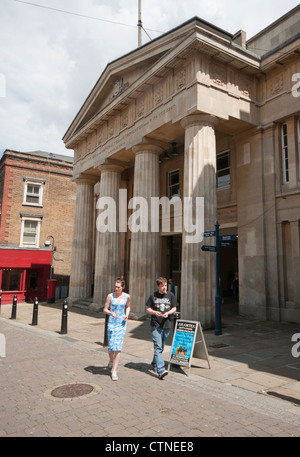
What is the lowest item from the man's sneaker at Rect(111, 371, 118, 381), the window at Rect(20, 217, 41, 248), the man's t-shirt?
the man's sneaker at Rect(111, 371, 118, 381)

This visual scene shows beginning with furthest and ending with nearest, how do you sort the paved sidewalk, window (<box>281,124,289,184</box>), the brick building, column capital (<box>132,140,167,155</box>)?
the brick building < column capital (<box>132,140,167,155</box>) < window (<box>281,124,289,184</box>) < the paved sidewalk

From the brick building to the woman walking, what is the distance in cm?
1753

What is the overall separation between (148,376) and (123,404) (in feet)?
4.87

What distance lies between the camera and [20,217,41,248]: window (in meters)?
25.8

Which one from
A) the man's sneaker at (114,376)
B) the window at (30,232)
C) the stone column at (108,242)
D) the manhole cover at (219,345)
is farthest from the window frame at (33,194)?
the man's sneaker at (114,376)

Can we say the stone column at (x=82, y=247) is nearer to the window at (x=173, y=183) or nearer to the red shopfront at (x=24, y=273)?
the red shopfront at (x=24, y=273)

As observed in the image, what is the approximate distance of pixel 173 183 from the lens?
18.7 metres

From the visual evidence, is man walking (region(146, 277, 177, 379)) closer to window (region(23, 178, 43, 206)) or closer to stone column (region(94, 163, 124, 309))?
stone column (region(94, 163, 124, 309))

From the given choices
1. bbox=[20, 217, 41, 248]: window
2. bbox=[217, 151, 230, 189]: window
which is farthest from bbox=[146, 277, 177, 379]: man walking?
bbox=[20, 217, 41, 248]: window

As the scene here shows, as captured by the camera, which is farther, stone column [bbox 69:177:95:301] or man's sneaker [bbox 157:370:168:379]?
stone column [bbox 69:177:95:301]

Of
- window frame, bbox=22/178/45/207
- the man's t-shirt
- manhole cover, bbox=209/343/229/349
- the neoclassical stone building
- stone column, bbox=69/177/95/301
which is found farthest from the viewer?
window frame, bbox=22/178/45/207

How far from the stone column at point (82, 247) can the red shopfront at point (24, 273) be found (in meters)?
4.46

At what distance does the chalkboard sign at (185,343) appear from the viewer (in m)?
6.17

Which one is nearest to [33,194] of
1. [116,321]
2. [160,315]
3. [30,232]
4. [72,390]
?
[30,232]
